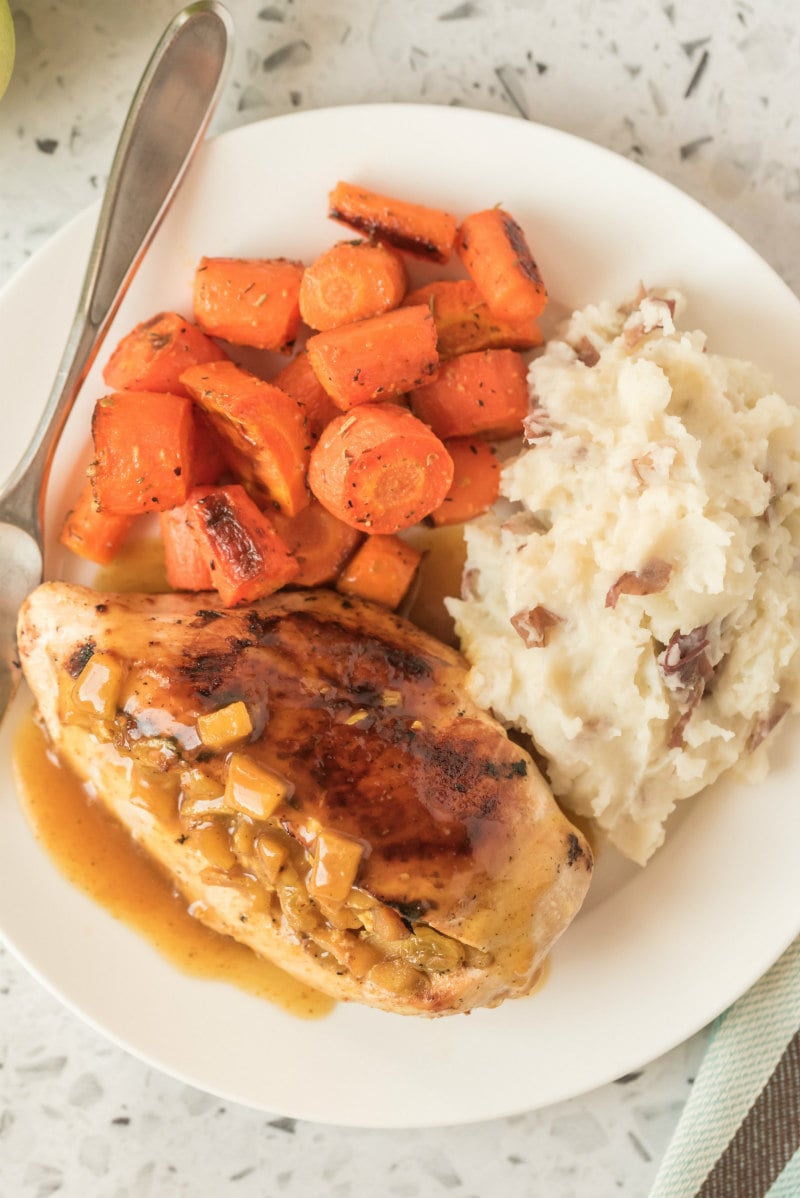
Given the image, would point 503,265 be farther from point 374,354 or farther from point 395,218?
point 374,354

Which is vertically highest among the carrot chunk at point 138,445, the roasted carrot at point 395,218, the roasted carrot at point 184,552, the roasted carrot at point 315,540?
the roasted carrot at point 395,218

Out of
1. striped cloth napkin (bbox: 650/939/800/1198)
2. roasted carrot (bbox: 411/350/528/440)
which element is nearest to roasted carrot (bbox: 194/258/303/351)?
roasted carrot (bbox: 411/350/528/440)

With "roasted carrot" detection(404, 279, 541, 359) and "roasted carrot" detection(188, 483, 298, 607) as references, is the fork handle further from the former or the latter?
"roasted carrot" detection(404, 279, 541, 359)

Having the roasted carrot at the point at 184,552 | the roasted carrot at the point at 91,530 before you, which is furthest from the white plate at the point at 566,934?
the roasted carrot at the point at 184,552

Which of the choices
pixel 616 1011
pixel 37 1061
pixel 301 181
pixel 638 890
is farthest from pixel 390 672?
pixel 37 1061

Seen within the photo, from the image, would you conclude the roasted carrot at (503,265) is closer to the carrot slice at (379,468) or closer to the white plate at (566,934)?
the white plate at (566,934)
